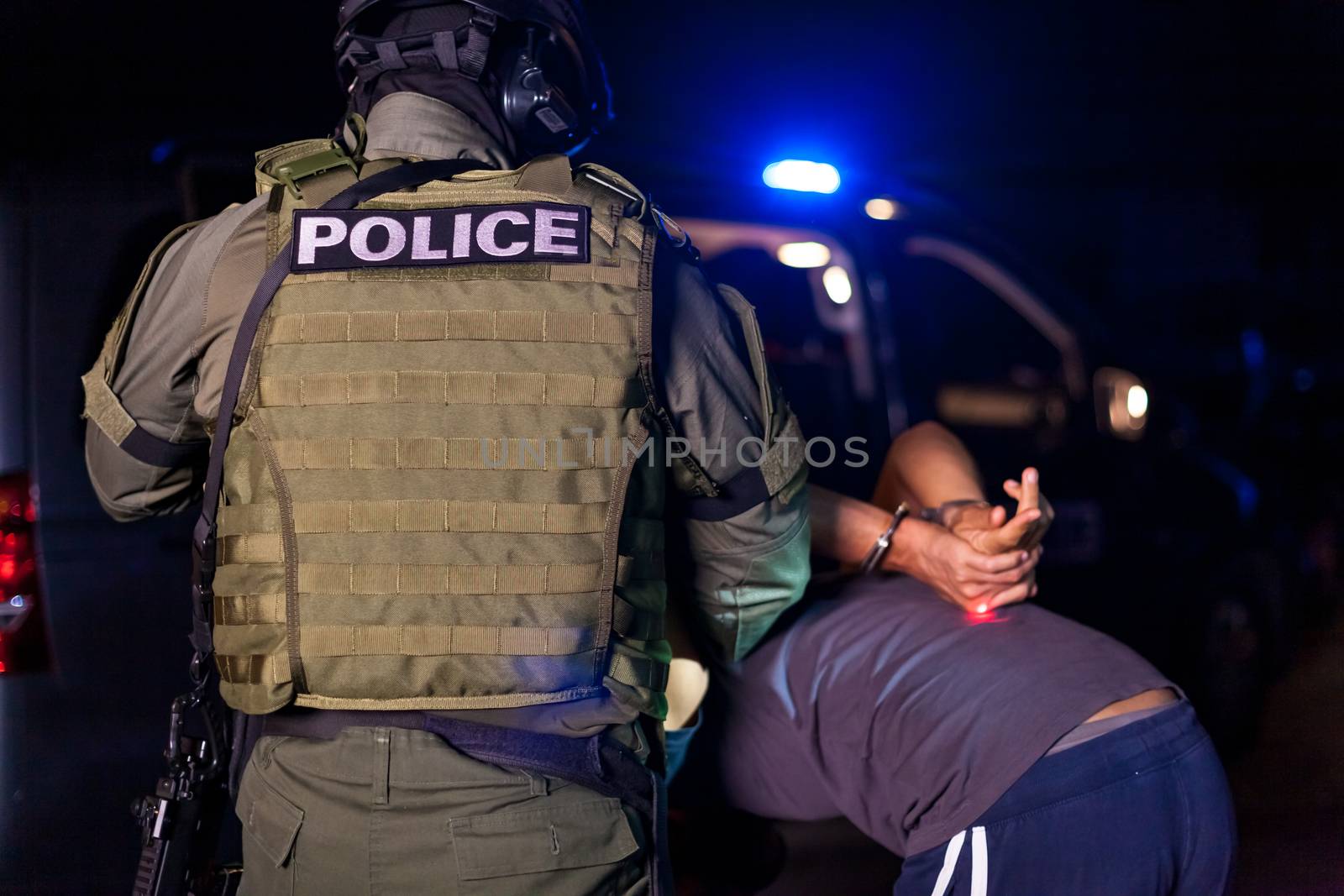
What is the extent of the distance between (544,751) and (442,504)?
0.34 meters

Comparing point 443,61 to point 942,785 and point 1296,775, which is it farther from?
point 1296,775

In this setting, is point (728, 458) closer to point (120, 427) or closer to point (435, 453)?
point (435, 453)

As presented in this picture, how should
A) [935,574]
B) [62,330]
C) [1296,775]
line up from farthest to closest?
1. [1296,775]
2. [62,330]
3. [935,574]

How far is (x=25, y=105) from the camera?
6.25 feet

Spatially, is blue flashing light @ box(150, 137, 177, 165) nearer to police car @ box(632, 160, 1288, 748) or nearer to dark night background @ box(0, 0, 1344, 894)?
dark night background @ box(0, 0, 1344, 894)

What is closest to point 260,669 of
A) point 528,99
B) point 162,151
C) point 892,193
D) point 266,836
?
point 266,836

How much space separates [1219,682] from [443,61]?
3.73 m

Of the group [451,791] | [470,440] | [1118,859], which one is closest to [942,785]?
[1118,859]

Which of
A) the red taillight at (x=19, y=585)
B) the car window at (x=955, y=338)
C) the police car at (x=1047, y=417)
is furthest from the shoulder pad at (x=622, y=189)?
the car window at (x=955, y=338)

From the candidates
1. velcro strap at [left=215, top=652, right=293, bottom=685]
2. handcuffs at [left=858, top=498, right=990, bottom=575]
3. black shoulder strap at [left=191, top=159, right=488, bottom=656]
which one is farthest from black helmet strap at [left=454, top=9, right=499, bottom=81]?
handcuffs at [left=858, top=498, right=990, bottom=575]

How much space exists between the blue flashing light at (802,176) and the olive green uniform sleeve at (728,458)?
1.49 meters

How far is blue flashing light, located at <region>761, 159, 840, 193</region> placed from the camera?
9.63 feet

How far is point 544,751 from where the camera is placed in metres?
1.32

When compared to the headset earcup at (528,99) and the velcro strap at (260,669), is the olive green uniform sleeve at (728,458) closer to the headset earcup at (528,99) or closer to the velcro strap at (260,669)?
the headset earcup at (528,99)
